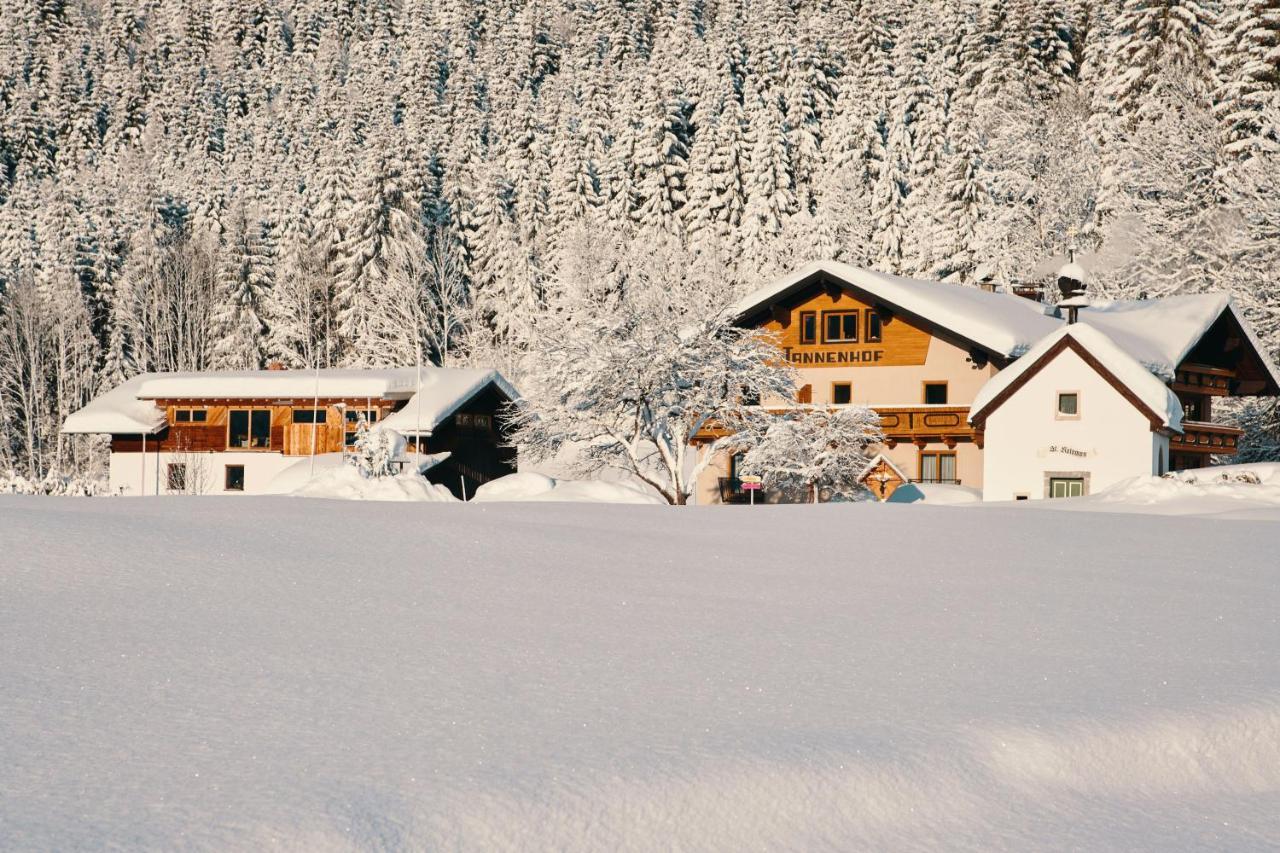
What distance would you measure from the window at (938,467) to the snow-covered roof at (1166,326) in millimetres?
5948

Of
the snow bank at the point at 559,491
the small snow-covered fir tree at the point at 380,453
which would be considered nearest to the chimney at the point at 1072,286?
the snow bank at the point at 559,491

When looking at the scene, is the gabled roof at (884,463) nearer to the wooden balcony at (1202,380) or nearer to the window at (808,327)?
the window at (808,327)

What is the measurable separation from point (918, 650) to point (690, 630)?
1686 mm

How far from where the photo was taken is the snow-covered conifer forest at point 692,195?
55.0m

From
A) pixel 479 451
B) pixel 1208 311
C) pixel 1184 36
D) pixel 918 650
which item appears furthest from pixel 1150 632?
pixel 1184 36

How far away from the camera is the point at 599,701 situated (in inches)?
306

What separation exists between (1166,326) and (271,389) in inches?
1294

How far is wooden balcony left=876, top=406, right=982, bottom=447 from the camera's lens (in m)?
40.7

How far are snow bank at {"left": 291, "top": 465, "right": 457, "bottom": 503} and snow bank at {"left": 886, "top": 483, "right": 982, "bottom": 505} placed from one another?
18891 mm

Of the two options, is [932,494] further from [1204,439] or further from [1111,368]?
[1204,439]

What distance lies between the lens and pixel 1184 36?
64.3 metres

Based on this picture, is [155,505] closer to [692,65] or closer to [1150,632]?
[1150,632]

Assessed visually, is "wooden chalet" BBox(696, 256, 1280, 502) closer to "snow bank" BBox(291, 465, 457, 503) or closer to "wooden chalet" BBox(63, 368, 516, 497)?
"wooden chalet" BBox(63, 368, 516, 497)

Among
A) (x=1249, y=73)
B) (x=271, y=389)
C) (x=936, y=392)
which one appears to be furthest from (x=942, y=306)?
(x=271, y=389)
